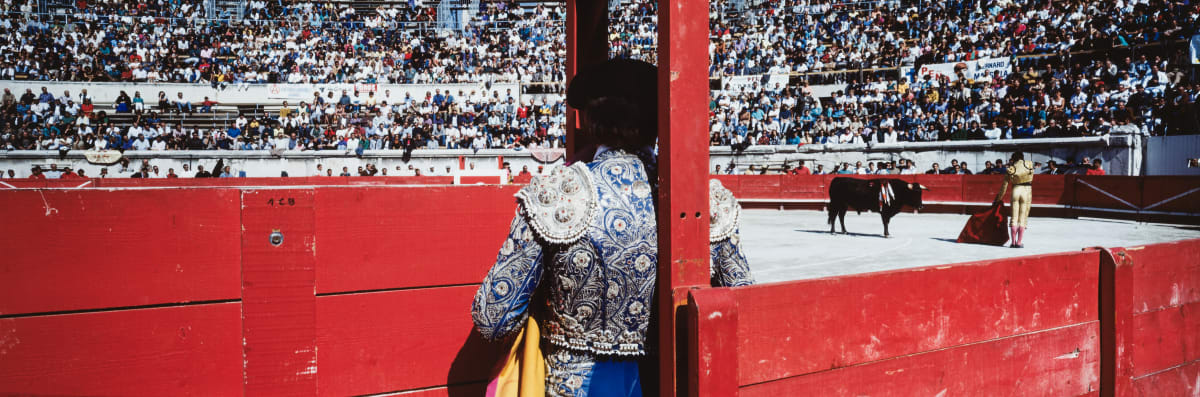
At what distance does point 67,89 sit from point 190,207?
73.9 feet

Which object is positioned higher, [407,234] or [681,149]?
[681,149]

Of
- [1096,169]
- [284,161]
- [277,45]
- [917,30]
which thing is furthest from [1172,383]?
[277,45]

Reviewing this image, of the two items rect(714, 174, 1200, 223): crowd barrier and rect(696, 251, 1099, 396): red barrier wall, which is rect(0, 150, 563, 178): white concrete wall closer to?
rect(714, 174, 1200, 223): crowd barrier

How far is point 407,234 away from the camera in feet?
8.29

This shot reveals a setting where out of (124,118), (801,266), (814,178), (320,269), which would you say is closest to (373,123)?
(124,118)

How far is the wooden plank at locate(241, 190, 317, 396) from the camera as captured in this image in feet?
7.45

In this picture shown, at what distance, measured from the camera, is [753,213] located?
18375mm

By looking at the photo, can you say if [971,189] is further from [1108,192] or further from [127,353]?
[127,353]

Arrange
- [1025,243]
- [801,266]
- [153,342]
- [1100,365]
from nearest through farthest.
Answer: [153,342]
[1100,365]
[801,266]
[1025,243]

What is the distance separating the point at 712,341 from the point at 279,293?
1.37 m

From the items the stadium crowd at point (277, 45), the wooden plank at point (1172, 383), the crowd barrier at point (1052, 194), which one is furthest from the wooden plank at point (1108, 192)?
the stadium crowd at point (277, 45)

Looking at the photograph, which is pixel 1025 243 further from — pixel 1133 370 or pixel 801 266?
pixel 1133 370

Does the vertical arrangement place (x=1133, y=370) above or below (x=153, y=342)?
below

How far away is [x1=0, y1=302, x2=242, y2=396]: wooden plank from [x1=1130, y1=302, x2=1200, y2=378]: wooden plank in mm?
3170
